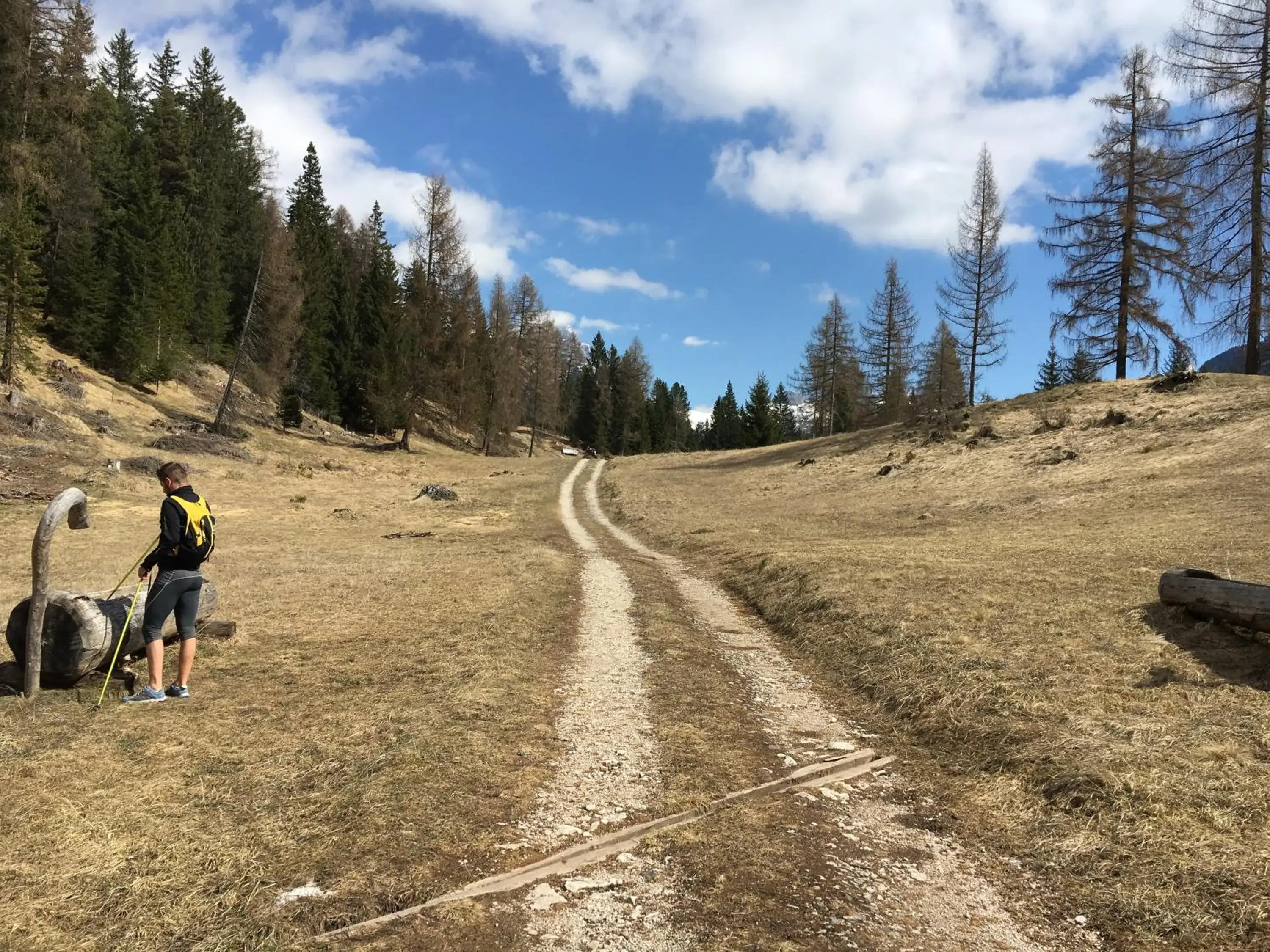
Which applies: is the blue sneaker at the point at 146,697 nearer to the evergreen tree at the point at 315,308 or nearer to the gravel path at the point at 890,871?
the gravel path at the point at 890,871

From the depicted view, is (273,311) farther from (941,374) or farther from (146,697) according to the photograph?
(941,374)

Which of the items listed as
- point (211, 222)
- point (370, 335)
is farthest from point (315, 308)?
point (211, 222)

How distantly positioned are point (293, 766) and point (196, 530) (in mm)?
2853

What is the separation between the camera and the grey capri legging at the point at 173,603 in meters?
6.79

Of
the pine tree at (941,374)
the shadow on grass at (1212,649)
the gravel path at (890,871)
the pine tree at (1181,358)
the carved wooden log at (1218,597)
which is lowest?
the gravel path at (890,871)

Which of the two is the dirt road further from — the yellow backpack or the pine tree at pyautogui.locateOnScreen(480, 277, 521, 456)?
the pine tree at pyautogui.locateOnScreen(480, 277, 521, 456)

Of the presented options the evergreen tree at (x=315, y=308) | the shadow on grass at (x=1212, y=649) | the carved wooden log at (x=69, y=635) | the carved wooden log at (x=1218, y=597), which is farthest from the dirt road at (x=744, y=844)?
the evergreen tree at (x=315, y=308)

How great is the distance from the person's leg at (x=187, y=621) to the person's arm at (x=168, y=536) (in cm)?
35

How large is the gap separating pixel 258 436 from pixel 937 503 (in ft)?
123

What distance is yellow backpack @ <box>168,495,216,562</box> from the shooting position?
6.83 metres

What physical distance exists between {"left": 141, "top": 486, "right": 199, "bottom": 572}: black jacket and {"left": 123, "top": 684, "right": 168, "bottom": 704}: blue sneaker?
45.6 inches

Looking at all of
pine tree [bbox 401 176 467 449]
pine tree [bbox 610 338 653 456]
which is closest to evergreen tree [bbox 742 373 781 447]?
pine tree [bbox 610 338 653 456]

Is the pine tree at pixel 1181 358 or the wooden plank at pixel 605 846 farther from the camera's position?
the pine tree at pixel 1181 358

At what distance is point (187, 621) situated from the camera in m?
7.11
